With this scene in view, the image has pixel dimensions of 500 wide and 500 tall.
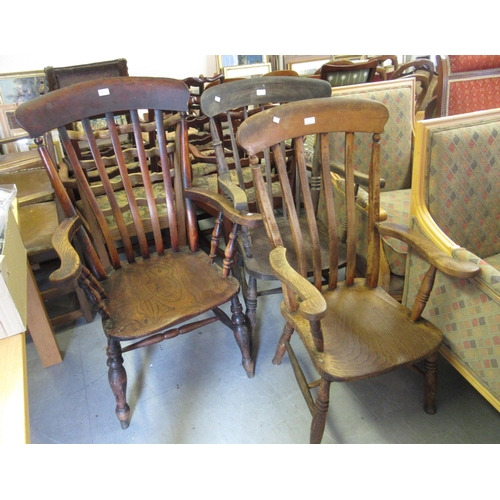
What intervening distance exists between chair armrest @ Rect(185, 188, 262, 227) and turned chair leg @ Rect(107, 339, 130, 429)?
22.2 inches

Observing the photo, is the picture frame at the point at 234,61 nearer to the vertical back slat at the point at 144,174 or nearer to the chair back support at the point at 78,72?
the chair back support at the point at 78,72

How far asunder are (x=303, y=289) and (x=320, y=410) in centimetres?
41

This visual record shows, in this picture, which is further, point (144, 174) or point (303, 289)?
point (144, 174)

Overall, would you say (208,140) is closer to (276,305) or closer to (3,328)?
(276,305)

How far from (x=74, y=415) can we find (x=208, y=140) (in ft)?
5.13

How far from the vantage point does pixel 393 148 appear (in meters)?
2.03

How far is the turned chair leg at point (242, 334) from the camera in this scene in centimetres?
148

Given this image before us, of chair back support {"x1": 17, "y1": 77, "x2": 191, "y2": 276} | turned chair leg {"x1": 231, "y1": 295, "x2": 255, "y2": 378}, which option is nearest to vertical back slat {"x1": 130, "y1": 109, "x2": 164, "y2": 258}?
chair back support {"x1": 17, "y1": 77, "x2": 191, "y2": 276}

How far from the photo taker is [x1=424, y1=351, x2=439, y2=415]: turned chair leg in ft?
4.17

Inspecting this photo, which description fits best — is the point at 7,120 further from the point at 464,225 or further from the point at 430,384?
the point at 430,384

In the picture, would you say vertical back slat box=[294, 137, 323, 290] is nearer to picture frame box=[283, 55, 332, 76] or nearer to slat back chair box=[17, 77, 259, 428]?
slat back chair box=[17, 77, 259, 428]

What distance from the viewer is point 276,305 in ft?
6.65

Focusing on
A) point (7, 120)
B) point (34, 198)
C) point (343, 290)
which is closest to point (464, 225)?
point (343, 290)
